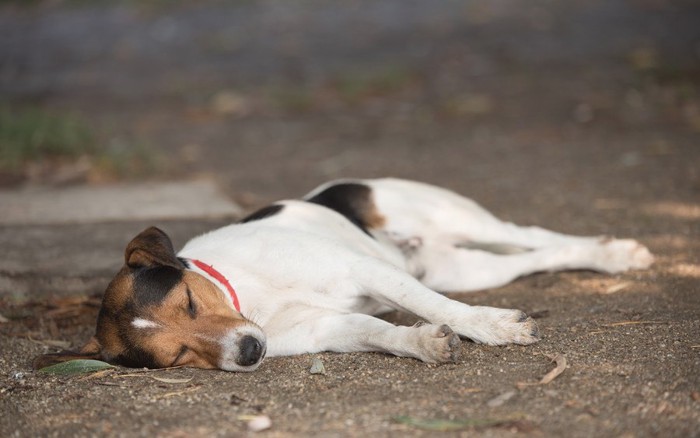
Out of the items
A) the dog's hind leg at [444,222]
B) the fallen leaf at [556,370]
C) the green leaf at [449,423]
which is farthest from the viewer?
the dog's hind leg at [444,222]

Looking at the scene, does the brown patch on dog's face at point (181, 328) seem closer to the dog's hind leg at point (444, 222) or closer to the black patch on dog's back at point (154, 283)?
the black patch on dog's back at point (154, 283)

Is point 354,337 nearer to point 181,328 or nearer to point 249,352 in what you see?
point 249,352

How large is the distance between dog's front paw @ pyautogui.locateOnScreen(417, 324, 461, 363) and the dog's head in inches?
28.2

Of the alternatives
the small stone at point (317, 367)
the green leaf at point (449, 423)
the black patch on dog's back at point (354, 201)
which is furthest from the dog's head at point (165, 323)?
the black patch on dog's back at point (354, 201)

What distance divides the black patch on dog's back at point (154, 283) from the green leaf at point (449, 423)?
1431mm

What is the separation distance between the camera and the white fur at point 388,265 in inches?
170

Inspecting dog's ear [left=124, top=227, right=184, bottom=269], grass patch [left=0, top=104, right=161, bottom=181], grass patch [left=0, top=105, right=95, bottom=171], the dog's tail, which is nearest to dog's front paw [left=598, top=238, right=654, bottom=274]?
the dog's tail

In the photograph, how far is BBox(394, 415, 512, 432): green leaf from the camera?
10.8ft

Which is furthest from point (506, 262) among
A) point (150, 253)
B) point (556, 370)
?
point (150, 253)

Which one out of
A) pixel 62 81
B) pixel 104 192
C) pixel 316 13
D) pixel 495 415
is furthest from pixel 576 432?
pixel 316 13

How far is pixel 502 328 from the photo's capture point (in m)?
4.25

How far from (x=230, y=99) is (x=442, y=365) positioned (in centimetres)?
871

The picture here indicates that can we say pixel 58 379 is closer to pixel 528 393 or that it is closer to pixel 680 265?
pixel 528 393

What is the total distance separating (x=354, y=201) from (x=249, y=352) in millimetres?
1861
